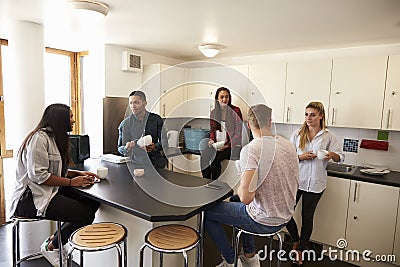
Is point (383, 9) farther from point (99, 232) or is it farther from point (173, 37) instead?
point (99, 232)

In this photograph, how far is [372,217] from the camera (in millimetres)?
2639

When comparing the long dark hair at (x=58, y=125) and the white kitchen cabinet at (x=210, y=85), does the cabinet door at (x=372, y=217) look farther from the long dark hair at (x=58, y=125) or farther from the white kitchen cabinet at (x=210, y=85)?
the long dark hair at (x=58, y=125)

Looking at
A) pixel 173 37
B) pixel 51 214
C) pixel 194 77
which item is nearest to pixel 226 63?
pixel 194 77

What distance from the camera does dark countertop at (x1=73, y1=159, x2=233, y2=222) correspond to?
1532 millimetres

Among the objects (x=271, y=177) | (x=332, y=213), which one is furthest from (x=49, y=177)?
(x=332, y=213)

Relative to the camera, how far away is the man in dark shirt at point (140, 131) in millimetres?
2600

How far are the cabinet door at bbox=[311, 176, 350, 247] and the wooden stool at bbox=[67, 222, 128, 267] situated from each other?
206 cm

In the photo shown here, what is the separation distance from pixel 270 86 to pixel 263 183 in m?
2.06

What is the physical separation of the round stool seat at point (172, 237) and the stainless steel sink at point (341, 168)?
1875mm

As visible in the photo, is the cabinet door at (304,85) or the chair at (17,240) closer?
the chair at (17,240)

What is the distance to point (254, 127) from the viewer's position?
1.79 meters

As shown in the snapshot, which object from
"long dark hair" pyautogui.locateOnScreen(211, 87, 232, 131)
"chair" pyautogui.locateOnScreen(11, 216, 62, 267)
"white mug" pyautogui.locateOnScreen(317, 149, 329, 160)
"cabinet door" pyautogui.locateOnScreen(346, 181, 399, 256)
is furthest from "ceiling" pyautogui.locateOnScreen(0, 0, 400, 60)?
"chair" pyautogui.locateOnScreen(11, 216, 62, 267)

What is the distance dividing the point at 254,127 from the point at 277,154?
229mm

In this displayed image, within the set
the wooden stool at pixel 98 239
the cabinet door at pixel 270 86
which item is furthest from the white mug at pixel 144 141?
the cabinet door at pixel 270 86
